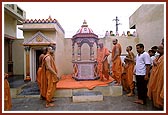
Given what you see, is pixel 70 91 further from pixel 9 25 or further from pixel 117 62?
pixel 9 25

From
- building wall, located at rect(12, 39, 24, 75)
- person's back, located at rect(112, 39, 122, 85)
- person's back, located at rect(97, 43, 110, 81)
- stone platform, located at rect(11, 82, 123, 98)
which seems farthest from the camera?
building wall, located at rect(12, 39, 24, 75)

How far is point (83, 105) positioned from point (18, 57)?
5.80 m

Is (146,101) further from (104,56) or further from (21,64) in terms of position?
(21,64)

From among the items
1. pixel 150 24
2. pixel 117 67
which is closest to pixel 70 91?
pixel 117 67

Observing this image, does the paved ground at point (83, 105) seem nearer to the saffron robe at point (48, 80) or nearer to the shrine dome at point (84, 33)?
the saffron robe at point (48, 80)

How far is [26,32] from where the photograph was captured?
265 inches

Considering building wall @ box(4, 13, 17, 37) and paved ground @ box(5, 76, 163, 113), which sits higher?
building wall @ box(4, 13, 17, 37)

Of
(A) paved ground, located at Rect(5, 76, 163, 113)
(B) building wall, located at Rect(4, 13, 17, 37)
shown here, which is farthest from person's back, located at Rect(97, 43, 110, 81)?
(B) building wall, located at Rect(4, 13, 17, 37)

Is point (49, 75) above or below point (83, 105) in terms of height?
above

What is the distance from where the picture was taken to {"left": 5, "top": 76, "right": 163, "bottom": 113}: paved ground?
4059mm

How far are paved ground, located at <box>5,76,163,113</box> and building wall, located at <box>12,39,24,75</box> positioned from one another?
4.40 meters

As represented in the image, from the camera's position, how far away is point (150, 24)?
728 cm

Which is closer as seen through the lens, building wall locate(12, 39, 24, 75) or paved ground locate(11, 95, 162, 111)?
paved ground locate(11, 95, 162, 111)

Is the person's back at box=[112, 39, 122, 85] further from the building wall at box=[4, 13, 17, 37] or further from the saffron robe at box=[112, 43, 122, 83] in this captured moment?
the building wall at box=[4, 13, 17, 37]
